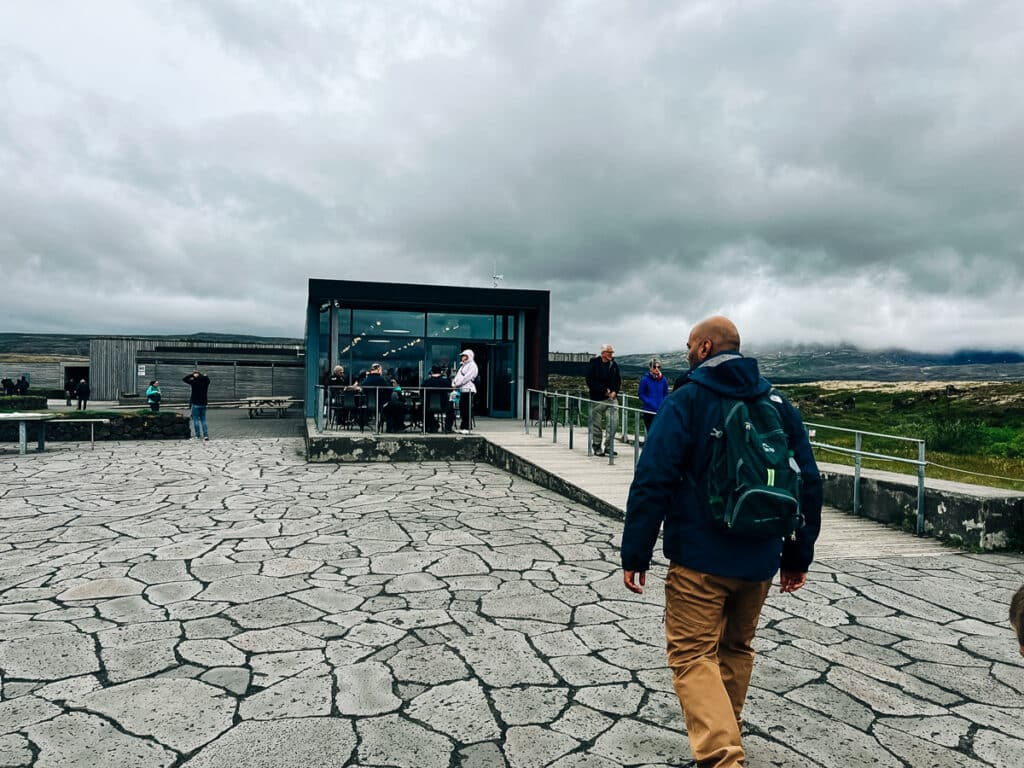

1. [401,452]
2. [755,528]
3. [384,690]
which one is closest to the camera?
[755,528]

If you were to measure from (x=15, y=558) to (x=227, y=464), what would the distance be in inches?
247

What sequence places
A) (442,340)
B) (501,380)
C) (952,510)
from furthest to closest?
(501,380) < (442,340) < (952,510)

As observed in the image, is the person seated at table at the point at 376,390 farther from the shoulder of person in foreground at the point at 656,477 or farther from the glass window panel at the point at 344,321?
the shoulder of person in foreground at the point at 656,477

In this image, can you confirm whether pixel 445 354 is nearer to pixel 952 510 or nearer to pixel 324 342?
pixel 324 342

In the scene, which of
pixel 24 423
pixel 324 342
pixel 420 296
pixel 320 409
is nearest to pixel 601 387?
pixel 320 409

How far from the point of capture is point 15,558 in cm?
575

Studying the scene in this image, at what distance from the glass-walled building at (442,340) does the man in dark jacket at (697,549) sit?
15.8 m

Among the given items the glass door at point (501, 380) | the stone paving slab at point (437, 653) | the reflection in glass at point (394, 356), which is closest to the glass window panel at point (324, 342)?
the reflection in glass at point (394, 356)

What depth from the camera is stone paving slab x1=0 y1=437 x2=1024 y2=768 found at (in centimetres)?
283

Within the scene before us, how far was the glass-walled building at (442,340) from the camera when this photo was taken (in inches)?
723

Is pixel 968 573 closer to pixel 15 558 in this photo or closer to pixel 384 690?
pixel 384 690

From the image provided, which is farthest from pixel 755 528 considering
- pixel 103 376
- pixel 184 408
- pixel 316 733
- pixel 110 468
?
pixel 103 376

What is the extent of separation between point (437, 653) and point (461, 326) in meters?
15.6

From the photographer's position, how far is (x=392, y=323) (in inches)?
743
